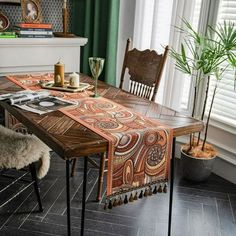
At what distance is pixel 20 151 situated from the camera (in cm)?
183

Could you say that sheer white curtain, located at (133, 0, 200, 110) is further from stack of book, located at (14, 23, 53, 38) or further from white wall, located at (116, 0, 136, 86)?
stack of book, located at (14, 23, 53, 38)

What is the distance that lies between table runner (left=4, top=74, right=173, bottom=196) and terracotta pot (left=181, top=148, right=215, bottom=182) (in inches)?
37.4

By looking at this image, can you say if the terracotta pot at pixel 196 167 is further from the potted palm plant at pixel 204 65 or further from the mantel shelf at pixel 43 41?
the mantel shelf at pixel 43 41

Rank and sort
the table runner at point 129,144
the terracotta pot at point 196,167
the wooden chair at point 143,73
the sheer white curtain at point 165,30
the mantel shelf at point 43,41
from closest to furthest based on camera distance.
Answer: the table runner at point 129,144, the wooden chair at point 143,73, the terracotta pot at point 196,167, the mantel shelf at point 43,41, the sheer white curtain at point 165,30

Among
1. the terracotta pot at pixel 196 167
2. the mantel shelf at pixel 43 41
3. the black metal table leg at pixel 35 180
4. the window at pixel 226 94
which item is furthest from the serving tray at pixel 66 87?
the window at pixel 226 94

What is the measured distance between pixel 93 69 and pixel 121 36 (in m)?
1.48

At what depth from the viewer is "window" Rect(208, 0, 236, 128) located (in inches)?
103

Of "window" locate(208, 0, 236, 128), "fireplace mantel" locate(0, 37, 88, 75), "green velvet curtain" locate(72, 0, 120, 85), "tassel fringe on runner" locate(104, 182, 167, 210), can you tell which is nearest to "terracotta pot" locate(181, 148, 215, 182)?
"window" locate(208, 0, 236, 128)

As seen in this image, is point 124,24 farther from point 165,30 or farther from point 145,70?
point 145,70

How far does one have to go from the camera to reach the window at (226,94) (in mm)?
2627

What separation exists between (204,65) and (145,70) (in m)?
0.43

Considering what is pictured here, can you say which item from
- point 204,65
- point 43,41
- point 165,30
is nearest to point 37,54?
point 43,41

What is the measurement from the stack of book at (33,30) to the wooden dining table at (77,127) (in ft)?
2.70

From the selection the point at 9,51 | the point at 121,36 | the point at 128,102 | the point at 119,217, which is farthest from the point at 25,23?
the point at 119,217
